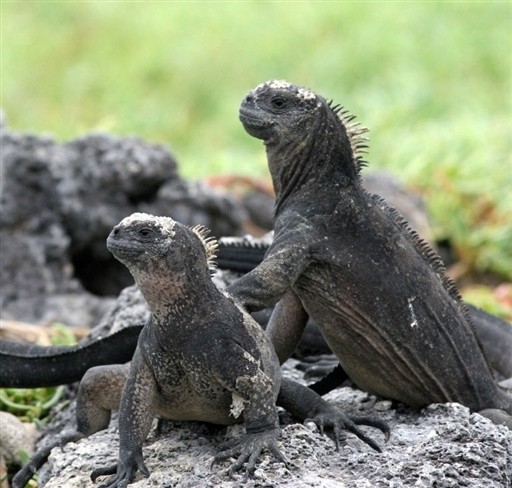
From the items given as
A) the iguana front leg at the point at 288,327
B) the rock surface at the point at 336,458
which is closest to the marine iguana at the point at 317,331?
the iguana front leg at the point at 288,327

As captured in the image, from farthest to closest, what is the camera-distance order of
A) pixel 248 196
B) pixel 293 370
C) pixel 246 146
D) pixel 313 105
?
pixel 246 146 < pixel 248 196 < pixel 293 370 < pixel 313 105

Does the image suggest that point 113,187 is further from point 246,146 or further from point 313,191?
point 246,146

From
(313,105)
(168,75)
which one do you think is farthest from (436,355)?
(168,75)

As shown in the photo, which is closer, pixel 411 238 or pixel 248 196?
pixel 411 238

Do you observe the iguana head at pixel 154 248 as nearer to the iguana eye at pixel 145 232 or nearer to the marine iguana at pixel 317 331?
the iguana eye at pixel 145 232

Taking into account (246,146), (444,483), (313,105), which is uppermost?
(246,146)

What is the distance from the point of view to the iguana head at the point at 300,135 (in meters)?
4.24

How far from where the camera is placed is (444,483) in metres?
3.58

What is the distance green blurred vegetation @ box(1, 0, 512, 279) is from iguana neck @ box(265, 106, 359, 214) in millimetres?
5851

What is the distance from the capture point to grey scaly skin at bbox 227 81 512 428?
13.9ft

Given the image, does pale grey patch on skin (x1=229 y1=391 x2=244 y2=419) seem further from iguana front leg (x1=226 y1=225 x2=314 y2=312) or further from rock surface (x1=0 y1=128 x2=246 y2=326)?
rock surface (x1=0 y1=128 x2=246 y2=326)

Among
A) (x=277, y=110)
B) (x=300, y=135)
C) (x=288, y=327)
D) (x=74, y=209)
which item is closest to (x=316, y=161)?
(x=300, y=135)

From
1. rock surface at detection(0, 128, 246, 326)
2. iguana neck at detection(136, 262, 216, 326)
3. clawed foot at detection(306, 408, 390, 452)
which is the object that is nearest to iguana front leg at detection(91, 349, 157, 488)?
iguana neck at detection(136, 262, 216, 326)

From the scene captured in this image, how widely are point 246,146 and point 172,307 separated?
8230 millimetres
